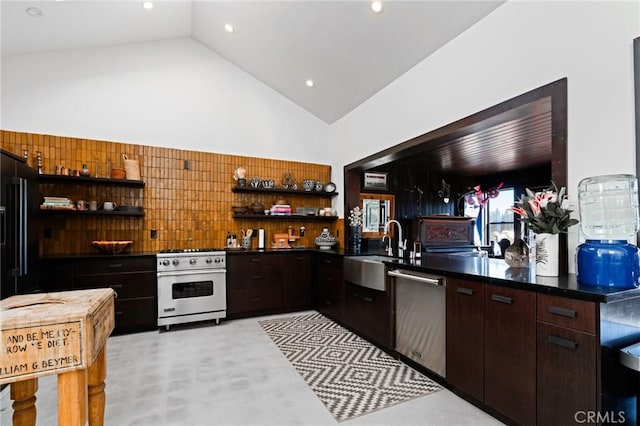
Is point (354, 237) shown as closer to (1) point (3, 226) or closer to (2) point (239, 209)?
(2) point (239, 209)

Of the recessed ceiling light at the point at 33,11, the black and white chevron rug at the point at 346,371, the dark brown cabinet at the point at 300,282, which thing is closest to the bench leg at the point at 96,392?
the black and white chevron rug at the point at 346,371

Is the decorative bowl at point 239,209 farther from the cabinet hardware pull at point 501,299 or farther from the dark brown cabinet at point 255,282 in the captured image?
the cabinet hardware pull at point 501,299

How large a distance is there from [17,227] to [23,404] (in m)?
1.84

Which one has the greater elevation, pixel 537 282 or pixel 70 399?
pixel 537 282

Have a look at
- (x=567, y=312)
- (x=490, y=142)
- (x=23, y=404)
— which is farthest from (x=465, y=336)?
(x=490, y=142)

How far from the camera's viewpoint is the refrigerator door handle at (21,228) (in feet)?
8.89

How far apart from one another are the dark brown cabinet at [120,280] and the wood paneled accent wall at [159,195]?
576 mm

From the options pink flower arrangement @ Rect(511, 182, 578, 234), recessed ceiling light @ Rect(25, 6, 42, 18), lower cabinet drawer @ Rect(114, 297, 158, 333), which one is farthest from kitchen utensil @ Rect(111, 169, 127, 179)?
pink flower arrangement @ Rect(511, 182, 578, 234)

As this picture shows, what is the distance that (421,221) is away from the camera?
249 inches

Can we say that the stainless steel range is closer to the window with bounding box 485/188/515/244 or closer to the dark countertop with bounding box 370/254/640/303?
the dark countertop with bounding box 370/254/640/303

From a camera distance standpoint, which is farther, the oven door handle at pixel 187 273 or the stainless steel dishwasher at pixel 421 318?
the oven door handle at pixel 187 273

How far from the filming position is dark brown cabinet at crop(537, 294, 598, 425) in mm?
1543

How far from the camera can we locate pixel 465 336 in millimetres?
2266

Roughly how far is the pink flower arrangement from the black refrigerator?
4.00 meters
